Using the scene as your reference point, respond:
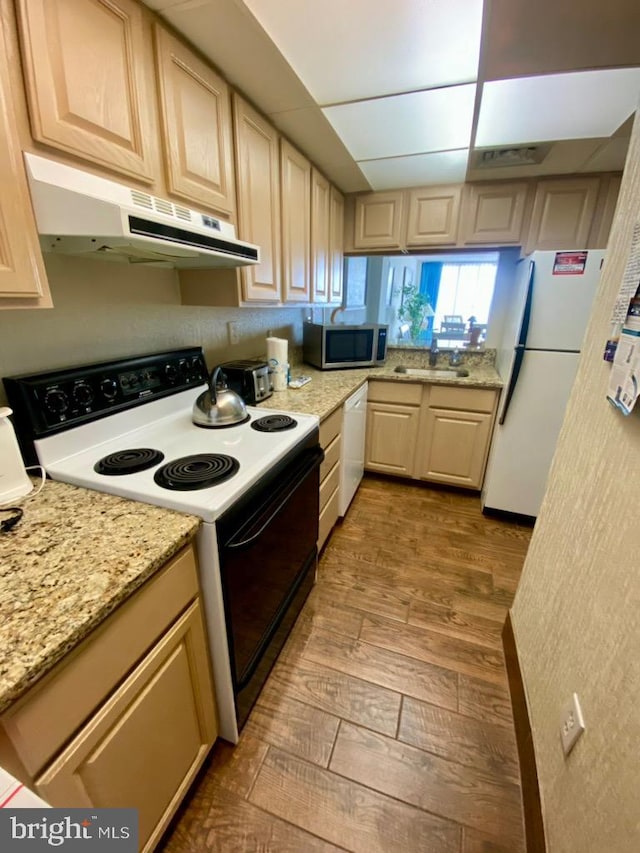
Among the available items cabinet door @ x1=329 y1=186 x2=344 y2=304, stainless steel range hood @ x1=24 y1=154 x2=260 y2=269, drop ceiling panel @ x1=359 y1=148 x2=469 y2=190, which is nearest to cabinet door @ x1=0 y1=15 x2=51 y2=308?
stainless steel range hood @ x1=24 y1=154 x2=260 y2=269

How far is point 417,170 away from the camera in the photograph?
2.17m

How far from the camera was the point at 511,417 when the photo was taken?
2.19m

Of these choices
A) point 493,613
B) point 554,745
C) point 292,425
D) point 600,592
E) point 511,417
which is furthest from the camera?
point 511,417

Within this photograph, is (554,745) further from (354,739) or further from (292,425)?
(292,425)

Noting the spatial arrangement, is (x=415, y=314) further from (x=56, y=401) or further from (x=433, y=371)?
(x=56, y=401)

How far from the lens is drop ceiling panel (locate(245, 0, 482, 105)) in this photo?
1.01 m

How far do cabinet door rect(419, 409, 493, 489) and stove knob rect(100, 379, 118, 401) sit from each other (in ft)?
6.62

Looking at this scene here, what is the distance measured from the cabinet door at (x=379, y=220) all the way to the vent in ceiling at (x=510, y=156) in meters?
0.59

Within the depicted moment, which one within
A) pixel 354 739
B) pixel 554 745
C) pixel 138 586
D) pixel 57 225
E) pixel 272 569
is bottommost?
pixel 354 739

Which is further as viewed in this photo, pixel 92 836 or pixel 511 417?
pixel 511 417

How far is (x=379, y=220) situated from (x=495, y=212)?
2.59ft

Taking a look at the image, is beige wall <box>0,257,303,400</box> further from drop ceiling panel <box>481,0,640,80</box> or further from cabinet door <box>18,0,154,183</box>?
drop ceiling panel <box>481,0,640,80</box>

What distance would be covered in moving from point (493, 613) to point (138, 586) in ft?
5.46

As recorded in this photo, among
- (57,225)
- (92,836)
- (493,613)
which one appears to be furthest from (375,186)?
(92,836)
